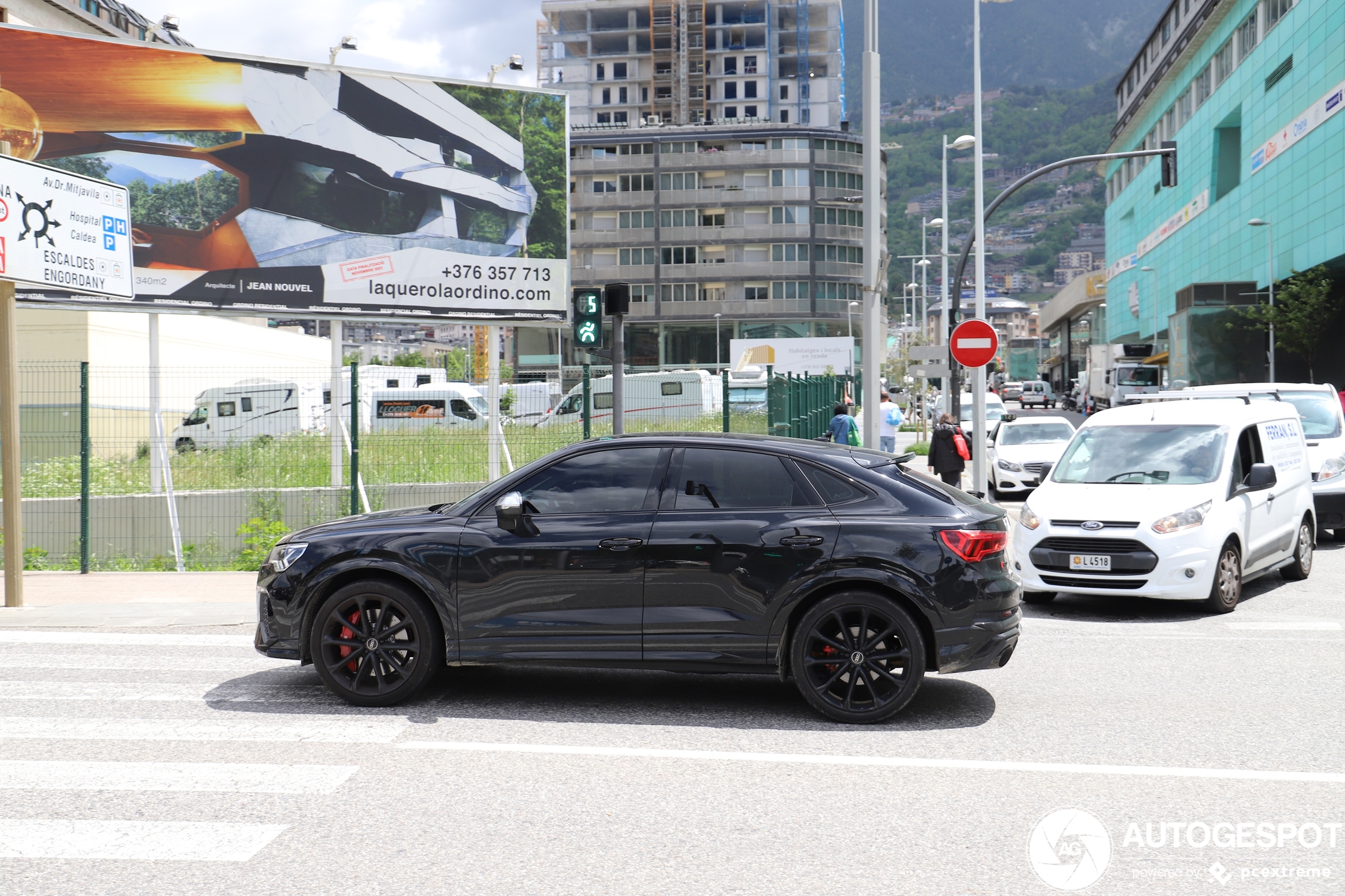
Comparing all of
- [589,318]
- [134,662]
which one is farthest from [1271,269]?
[134,662]

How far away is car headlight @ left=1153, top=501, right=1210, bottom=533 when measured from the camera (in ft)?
32.8

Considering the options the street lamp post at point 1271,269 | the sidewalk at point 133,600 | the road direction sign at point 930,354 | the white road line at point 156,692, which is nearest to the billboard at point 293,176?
the sidewalk at point 133,600

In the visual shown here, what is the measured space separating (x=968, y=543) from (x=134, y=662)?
5.80 metres

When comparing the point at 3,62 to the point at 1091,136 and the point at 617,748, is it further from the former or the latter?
the point at 1091,136

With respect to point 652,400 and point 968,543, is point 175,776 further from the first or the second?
point 652,400

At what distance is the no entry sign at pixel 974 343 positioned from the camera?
691 inches

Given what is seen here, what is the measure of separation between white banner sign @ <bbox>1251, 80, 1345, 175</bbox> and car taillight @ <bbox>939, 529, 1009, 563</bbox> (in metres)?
48.9

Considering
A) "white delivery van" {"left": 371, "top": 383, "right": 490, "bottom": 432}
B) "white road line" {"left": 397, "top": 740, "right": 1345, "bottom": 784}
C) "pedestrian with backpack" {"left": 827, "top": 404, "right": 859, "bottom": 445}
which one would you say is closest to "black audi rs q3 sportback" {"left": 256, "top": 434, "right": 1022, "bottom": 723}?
"white road line" {"left": 397, "top": 740, "right": 1345, "bottom": 784}

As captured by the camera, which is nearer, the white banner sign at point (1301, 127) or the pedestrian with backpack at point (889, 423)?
the pedestrian with backpack at point (889, 423)

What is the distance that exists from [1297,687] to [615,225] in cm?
8596

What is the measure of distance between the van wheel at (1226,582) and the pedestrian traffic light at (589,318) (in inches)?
247

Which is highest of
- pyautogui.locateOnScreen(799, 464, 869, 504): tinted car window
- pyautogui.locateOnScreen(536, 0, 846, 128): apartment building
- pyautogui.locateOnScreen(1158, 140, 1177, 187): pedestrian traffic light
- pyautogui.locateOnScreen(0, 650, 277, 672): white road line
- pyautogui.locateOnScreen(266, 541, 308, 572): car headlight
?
pyautogui.locateOnScreen(536, 0, 846, 128): apartment building

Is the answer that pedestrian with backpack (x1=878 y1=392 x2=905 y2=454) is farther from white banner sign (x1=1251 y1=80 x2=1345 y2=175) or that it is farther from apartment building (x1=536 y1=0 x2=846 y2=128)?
apartment building (x1=536 y1=0 x2=846 y2=128)

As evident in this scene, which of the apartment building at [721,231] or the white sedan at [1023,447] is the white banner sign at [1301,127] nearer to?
the white sedan at [1023,447]
